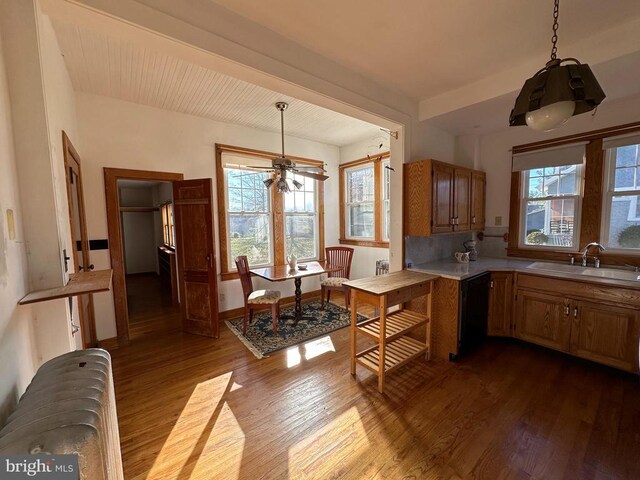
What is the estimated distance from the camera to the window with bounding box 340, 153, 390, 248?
4.55 m

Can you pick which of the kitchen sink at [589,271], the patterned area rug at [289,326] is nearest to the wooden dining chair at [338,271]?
the patterned area rug at [289,326]

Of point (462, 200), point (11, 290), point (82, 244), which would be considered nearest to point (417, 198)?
point (462, 200)

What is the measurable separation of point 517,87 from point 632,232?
191cm

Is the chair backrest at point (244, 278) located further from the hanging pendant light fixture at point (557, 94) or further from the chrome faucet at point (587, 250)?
the chrome faucet at point (587, 250)

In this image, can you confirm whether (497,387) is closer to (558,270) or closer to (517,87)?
(558,270)

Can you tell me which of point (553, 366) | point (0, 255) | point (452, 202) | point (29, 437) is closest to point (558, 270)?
point (553, 366)

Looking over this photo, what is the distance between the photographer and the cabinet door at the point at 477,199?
347 cm

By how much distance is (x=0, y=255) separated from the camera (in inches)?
39.0

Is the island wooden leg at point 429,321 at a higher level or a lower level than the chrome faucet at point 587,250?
lower

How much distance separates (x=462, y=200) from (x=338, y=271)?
2.15 m

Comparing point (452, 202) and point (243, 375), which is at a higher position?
point (452, 202)

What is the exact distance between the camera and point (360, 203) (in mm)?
5008

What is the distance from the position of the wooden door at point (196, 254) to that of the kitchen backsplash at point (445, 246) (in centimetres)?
244

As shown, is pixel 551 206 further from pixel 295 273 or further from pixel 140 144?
pixel 140 144
